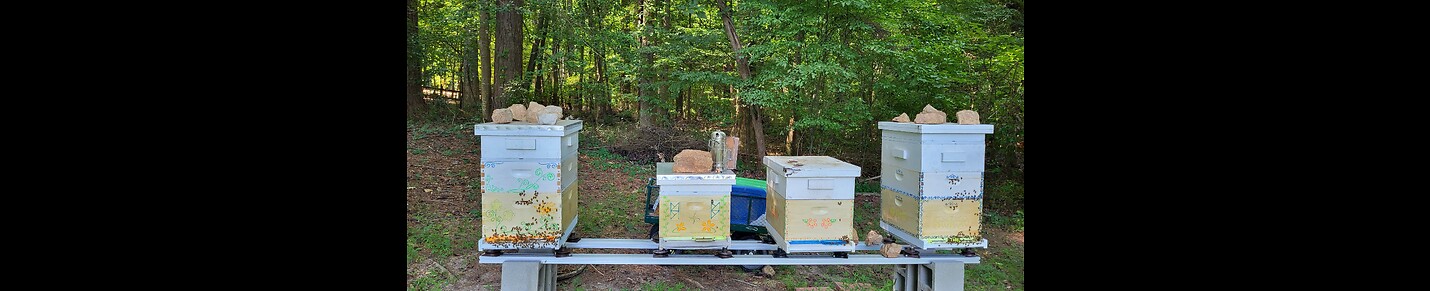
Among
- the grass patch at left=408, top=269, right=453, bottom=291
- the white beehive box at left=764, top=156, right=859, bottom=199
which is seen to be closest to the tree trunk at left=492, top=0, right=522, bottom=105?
the grass patch at left=408, top=269, right=453, bottom=291

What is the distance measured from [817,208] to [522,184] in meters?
1.59

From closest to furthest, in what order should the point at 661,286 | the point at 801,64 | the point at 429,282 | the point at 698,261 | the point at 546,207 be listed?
the point at 546,207
the point at 698,261
the point at 661,286
the point at 429,282
the point at 801,64

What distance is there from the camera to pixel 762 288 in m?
5.49

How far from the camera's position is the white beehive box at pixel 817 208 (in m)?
3.51

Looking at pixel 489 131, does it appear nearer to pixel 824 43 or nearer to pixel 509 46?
pixel 824 43

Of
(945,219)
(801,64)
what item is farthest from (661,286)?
(801,64)

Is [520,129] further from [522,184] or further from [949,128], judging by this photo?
[949,128]

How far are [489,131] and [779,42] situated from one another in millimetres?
4470

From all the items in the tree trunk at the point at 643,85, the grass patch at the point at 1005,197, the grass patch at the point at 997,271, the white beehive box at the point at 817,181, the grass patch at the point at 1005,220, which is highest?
the tree trunk at the point at 643,85

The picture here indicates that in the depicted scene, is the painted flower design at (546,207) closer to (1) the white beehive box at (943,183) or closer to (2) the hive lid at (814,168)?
(2) the hive lid at (814,168)

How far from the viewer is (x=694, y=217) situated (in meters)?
3.55

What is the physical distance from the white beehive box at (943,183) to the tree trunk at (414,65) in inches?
356

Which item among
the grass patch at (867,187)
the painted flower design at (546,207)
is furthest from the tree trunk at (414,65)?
the painted flower design at (546,207)

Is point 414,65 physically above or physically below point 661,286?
above
